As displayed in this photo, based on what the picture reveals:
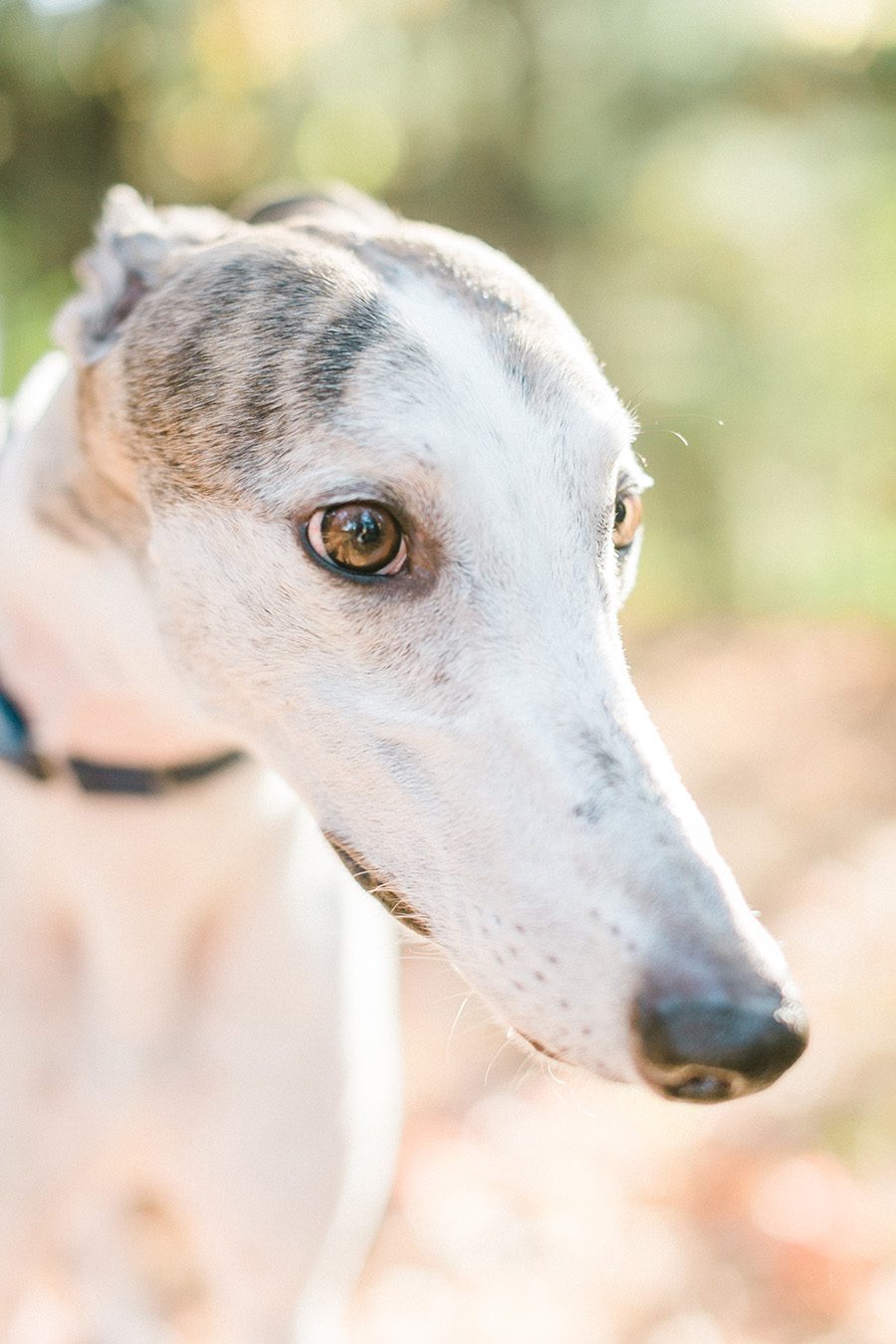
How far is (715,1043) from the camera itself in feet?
3.61

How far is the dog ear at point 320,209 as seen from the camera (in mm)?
1820

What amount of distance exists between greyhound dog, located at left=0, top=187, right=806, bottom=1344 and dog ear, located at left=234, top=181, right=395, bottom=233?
2cm

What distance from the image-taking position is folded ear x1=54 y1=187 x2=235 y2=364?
168cm

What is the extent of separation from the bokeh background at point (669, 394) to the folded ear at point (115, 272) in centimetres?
180

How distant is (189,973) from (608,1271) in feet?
4.72

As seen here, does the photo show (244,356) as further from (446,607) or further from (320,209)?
(320,209)

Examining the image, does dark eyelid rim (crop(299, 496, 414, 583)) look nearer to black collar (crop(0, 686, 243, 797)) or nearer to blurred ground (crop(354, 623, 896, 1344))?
black collar (crop(0, 686, 243, 797))

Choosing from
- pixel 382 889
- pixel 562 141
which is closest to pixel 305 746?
pixel 382 889

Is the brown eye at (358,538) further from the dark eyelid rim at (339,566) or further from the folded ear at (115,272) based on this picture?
the folded ear at (115,272)

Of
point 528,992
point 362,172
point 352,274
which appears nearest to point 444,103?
point 362,172

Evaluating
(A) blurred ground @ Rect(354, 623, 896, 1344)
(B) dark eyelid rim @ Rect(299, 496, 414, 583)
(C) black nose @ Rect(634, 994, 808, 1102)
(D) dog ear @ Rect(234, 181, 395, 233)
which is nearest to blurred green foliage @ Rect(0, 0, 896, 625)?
(A) blurred ground @ Rect(354, 623, 896, 1344)

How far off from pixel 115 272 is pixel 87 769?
66 cm

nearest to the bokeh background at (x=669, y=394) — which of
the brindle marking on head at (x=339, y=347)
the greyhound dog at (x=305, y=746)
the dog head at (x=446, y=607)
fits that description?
the greyhound dog at (x=305, y=746)

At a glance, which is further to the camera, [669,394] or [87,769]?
[669,394]
